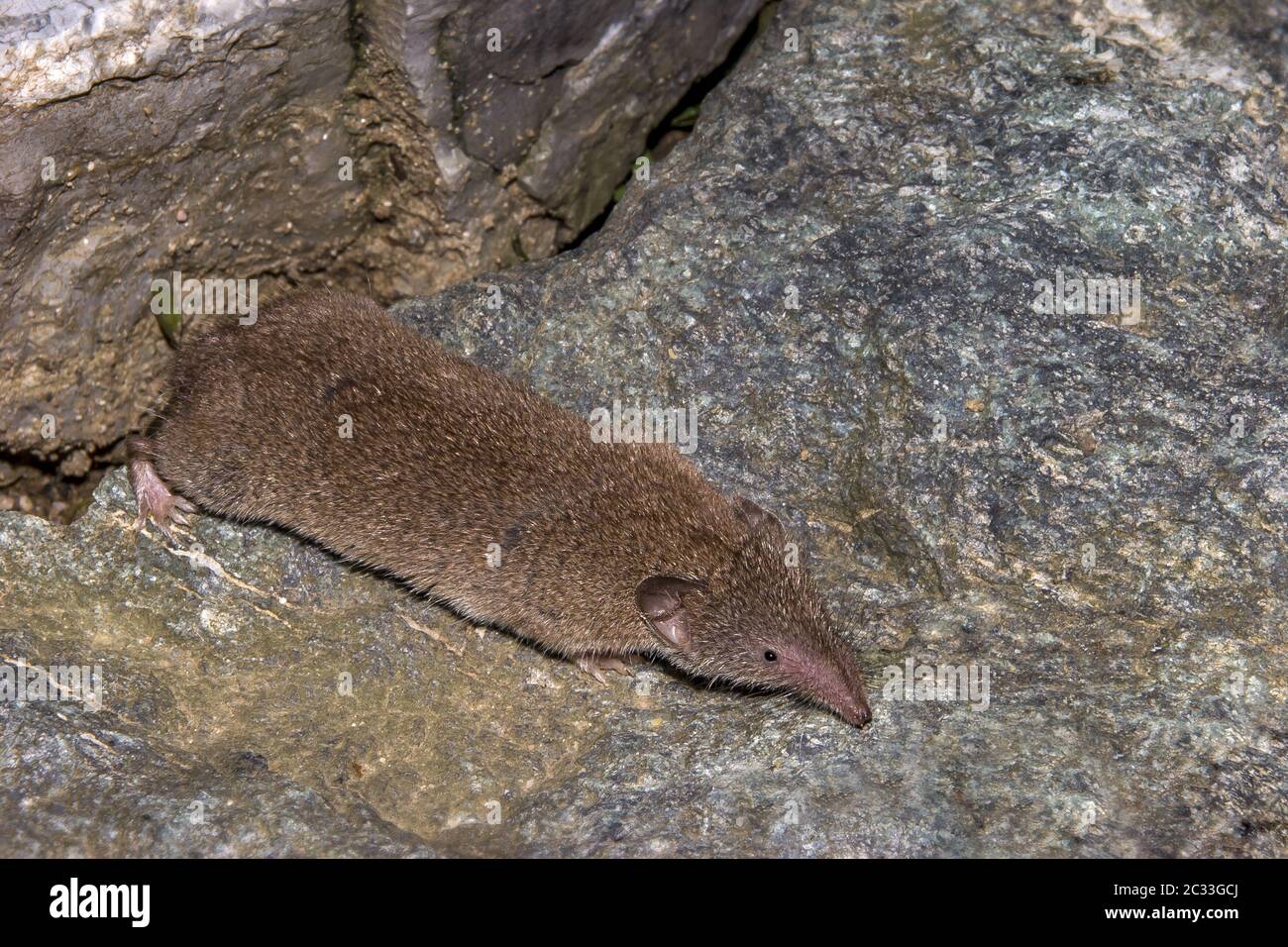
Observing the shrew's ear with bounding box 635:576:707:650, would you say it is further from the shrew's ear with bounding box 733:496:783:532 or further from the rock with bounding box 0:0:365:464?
the rock with bounding box 0:0:365:464

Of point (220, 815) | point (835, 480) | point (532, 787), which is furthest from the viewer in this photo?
point (835, 480)

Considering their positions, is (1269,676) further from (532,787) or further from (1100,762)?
(532,787)

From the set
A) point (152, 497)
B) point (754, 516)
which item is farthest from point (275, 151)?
point (754, 516)

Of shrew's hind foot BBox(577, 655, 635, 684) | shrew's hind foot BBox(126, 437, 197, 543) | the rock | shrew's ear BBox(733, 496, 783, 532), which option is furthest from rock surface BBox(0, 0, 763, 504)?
shrew's hind foot BBox(577, 655, 635, 684)

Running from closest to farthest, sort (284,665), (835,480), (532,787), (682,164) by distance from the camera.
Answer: (532,787) < (284,665) < (835,480) < (682,164)

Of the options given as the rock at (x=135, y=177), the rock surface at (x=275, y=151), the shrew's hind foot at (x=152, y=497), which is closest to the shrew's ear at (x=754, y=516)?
the rock surface at (x=275, y=151)

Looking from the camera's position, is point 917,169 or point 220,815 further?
point 917,169

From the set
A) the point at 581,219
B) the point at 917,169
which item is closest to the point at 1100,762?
the point at 917,169
